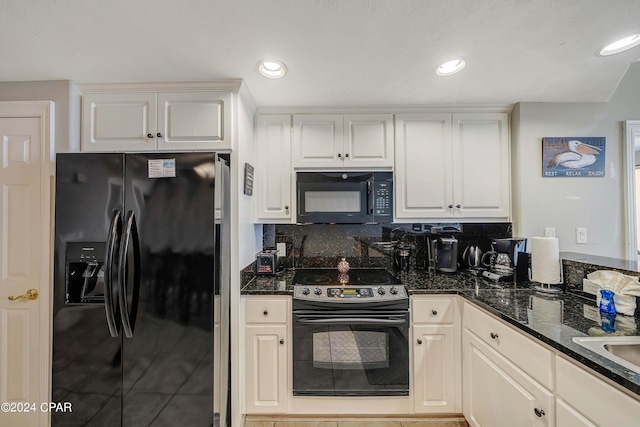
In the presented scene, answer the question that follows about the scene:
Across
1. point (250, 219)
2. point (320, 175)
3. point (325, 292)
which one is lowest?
point (325, 292)

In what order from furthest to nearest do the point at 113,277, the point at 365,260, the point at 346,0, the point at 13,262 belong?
1. the point at 365,260
2. the point at 13,262
3. the point at 113,277
4. the point at 346,0

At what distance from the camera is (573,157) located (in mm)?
1959

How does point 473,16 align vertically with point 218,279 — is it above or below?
above

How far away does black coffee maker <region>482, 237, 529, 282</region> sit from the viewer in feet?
5.96

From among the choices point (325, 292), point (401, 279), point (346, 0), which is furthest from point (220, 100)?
point (401, 279)

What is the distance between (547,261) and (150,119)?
2660mm

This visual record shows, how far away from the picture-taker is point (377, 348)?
1671mm

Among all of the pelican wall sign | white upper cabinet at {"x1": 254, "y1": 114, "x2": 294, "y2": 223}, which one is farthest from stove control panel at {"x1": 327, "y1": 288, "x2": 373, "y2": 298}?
the pelican wall sign

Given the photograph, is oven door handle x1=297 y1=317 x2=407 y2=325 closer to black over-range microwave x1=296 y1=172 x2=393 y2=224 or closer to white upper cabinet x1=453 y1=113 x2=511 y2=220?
black over-range microwave x1=296 y1=172 x2=393 y2=224

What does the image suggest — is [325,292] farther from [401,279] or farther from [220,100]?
[220,100]

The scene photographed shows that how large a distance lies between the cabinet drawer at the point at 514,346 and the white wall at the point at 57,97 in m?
2.66

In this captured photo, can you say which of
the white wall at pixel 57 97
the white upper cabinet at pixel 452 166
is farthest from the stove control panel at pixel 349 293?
the white wall at pixel 57 97

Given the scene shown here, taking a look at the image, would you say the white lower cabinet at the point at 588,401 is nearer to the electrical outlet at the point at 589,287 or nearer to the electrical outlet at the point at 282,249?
the electrical outlet at the point at 589,287

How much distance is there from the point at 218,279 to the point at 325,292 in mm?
676
